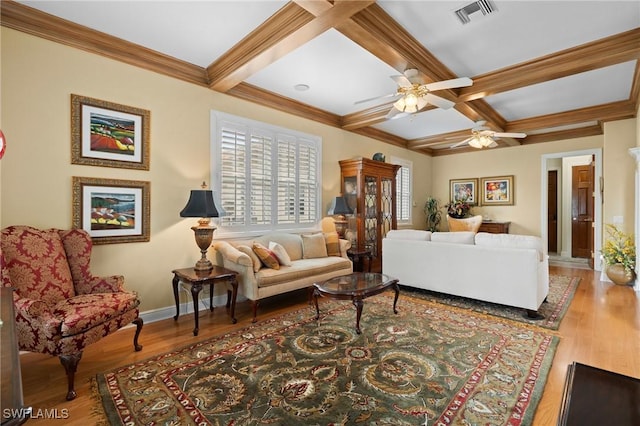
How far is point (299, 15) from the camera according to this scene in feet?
8.44

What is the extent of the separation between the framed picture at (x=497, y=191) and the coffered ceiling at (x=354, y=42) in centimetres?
273

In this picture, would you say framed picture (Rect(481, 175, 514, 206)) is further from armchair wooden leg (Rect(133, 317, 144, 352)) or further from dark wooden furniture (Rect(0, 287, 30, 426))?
dark wooden furniture (Rect(0, 287, 30, 426))

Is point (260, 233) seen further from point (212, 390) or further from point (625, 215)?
point (625, 215)

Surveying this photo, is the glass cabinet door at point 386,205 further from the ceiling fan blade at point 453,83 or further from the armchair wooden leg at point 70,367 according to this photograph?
the armchair wooden leg at point 70,367

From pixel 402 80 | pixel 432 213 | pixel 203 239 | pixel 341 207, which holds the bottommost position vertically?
pixel 203 239

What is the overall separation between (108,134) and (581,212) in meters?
9.61

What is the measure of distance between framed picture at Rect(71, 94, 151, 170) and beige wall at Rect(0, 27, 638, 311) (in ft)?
0.20

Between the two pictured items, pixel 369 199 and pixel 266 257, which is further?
pixel 369 199

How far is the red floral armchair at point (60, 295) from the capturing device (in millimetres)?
2037

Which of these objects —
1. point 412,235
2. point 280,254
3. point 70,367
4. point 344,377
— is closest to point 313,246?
point 280,254

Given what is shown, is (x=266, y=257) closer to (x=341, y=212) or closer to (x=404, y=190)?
(x=341, y=212)

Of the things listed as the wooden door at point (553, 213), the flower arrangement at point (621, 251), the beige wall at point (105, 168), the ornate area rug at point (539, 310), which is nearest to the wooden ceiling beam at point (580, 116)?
the flower arrangement at point (621, 251)

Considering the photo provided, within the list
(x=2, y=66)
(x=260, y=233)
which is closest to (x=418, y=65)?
(x=260, y=233)

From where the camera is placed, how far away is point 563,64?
3311 millimetres
